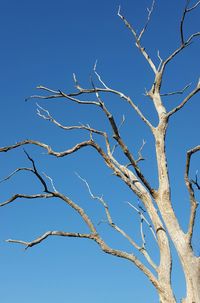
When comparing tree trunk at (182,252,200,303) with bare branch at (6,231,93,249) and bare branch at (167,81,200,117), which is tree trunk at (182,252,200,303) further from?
bare branch at (167,81,200,117)

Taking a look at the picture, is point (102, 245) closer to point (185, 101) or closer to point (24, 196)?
point (24, 196)

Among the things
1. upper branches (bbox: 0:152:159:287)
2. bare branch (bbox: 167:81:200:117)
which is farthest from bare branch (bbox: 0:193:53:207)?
bare branch (bbox: 167:81:200:117)

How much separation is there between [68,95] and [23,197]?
84.2 inches

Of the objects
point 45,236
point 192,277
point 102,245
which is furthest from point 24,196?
point 192,277

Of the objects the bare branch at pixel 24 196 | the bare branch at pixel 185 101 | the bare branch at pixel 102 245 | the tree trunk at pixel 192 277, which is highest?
the bare branch at pixel 185 101

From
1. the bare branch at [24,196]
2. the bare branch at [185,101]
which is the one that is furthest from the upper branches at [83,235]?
the bare branch at [185,101]

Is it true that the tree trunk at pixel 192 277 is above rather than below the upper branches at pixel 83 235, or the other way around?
below

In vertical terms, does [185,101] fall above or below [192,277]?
above

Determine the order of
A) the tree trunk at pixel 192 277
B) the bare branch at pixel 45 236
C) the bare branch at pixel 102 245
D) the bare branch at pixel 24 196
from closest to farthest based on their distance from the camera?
the tree trunk at pixel 192 277 → the bare branch at pixel 102 245 → the bare branch at pixel 45 236 → the bare branch at pixel 24 196

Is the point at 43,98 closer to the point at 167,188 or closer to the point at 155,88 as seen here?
the point at 155,88

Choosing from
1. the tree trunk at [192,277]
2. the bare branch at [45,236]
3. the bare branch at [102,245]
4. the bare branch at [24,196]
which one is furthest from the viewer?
the bare branch at [24,196]

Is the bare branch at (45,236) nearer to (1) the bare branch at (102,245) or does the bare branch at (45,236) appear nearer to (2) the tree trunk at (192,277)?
(1) the bare branch at (102,245)

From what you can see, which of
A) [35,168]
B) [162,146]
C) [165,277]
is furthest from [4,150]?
[165,277]

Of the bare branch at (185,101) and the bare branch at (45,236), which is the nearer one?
the bare branch at (45,236)
